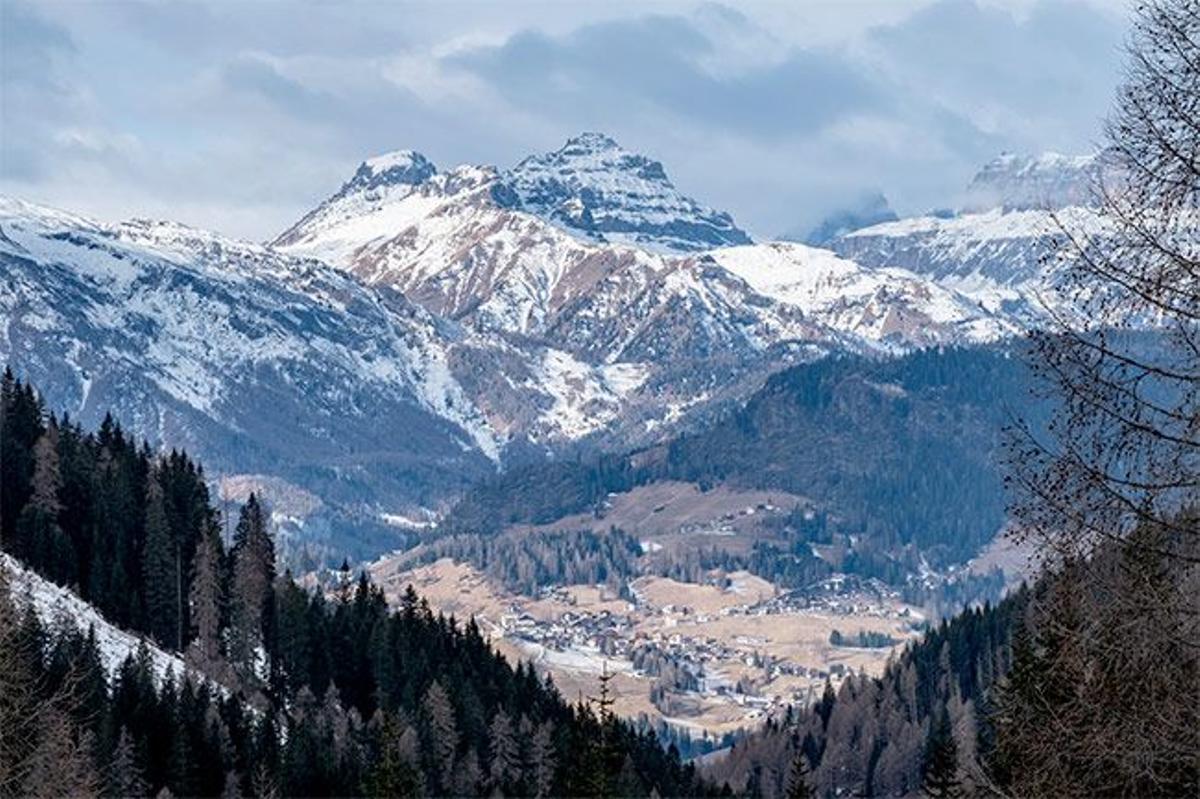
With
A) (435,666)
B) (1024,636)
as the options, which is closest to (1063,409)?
(1024,636)

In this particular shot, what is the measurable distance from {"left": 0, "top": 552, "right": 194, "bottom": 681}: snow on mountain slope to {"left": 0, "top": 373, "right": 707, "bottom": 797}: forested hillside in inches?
73.5

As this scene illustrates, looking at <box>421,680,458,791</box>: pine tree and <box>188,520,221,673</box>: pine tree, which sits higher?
<box>188,520,221,673</box>: pine tree

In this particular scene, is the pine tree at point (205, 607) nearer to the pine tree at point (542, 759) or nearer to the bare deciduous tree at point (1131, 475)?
the pine tree at point (542, 759)

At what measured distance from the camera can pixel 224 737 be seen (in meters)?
110

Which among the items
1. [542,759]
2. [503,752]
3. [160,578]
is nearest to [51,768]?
[542,759]

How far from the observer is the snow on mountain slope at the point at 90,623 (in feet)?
373

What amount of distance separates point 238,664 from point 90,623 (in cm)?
2924

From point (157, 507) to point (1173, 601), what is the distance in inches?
5583

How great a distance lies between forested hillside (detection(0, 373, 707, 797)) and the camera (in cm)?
10506

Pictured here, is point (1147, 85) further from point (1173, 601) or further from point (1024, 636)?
point (1024, 636)

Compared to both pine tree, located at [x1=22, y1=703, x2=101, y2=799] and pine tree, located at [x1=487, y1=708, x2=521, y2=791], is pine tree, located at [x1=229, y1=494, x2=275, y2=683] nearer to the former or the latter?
pine tree, located at [x1=487, y1=708, x2=521, y2=791]

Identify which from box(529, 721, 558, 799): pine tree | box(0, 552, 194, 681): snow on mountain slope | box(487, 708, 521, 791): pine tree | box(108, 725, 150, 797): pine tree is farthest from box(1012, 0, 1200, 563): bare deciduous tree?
box(487, 708, 521, 791): pine tree

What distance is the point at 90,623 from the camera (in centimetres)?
11769

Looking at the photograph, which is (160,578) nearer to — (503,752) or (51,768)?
(503,752)
